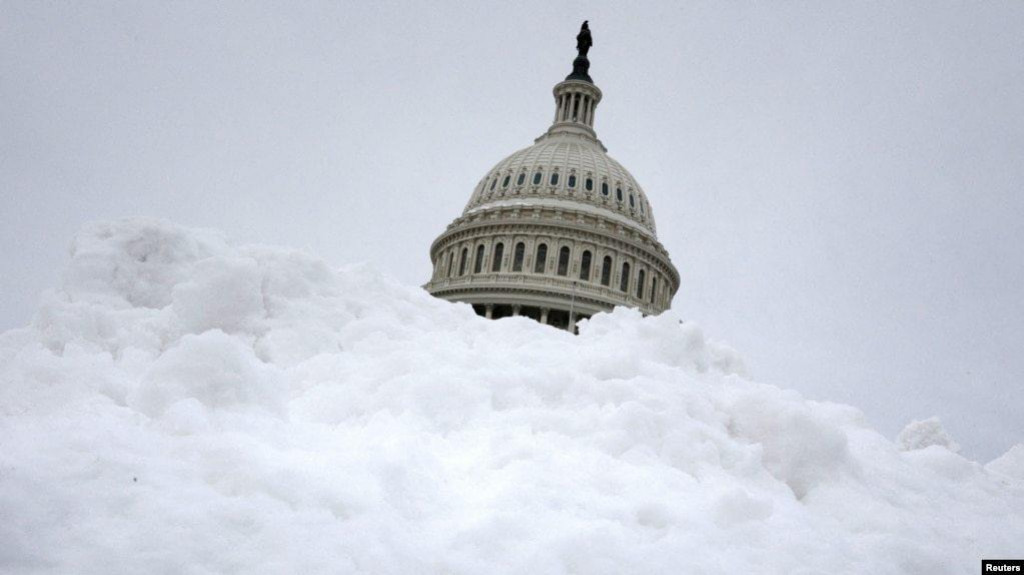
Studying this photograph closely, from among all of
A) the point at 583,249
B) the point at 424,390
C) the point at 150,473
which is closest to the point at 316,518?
the point at 150,473

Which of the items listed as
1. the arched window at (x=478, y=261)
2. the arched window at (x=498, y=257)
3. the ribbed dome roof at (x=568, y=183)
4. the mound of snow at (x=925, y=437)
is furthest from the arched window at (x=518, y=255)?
the mound of snow at (x=925, y=437)

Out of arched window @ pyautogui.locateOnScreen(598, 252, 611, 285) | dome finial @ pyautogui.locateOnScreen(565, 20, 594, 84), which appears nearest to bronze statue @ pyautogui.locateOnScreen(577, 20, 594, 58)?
dome finial @ pyautogui.locateOnScreen(565, 20, 594, 84)

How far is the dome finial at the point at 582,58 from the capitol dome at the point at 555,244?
10.7 meters

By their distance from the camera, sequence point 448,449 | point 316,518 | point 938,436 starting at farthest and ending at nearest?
point 938,436, point 448,449, point 316,518

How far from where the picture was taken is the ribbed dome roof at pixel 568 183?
6950cm

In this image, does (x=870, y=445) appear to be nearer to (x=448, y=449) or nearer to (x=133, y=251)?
(x=448, y=449)

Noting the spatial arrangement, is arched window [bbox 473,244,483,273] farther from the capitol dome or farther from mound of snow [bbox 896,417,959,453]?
mound of snow [bbox 896,417,959,453]

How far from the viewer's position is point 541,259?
65.2m

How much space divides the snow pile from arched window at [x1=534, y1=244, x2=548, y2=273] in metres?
52.8

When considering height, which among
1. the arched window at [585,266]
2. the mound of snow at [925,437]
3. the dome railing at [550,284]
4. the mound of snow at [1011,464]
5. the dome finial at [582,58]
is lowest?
the mound of snow at [1011,464]

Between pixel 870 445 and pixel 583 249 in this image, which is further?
pixel 583 249

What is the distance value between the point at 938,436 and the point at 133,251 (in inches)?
606

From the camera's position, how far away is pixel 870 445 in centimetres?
1063

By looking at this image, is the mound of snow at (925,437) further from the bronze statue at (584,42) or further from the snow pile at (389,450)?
the bronze statue at (584,42)
